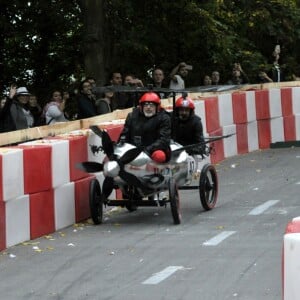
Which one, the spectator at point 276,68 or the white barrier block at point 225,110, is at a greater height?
the spectator at point 276,68

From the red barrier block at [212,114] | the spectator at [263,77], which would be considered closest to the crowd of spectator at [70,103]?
the red barrier block at [212,114]

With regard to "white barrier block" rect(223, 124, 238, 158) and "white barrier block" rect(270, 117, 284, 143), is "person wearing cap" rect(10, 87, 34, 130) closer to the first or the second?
"white barrier block" rect(223, 124, 238, 158)

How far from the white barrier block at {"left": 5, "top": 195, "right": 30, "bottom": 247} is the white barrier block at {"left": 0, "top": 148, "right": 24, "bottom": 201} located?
7 centimetres

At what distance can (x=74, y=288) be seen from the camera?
8.07 m

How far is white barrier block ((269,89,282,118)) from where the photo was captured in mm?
20906

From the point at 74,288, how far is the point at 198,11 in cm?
1548

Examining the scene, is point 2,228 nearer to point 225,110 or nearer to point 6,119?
point 6,119

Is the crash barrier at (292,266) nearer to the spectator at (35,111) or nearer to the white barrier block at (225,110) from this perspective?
Answer: the spectator at (35,111)

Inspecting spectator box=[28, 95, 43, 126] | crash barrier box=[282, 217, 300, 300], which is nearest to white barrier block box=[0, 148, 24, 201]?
spectator box=[28, 95, 43, 126]

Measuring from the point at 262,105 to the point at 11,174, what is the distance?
437 inches

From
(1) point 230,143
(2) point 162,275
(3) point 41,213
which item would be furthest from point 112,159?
(1) point 230,143

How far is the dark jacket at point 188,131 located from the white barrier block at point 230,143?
5.73m

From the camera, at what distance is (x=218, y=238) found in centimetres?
1028

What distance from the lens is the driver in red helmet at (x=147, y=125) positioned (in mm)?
11922
